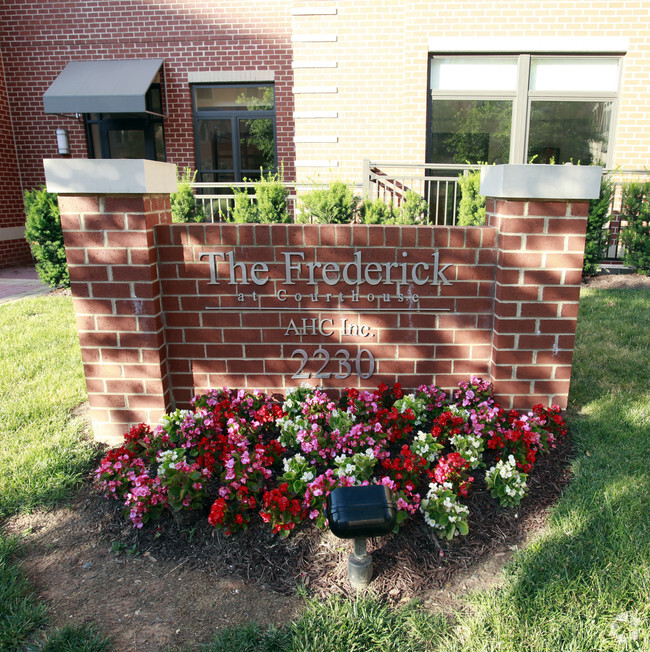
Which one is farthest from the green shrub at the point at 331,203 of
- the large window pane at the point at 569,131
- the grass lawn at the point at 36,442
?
the large window pane at the point at 569,131

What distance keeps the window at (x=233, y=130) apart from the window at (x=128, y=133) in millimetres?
751

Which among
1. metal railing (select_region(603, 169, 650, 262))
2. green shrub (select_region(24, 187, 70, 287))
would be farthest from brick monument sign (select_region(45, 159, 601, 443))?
metal railing (select_region(603, 169, 650, 262))

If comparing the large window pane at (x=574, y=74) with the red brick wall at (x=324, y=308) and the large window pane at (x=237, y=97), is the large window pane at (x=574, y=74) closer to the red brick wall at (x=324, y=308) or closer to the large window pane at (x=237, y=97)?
the large window pane at (x=237, y=97)

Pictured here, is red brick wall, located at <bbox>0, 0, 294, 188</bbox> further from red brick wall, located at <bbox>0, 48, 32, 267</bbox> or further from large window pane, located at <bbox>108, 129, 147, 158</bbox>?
large window pane, located at <bbox>108, 129, 147, 158</bbox>

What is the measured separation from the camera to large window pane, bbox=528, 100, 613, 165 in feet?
28.6

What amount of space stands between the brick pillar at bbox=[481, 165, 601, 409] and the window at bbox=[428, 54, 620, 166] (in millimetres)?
5991

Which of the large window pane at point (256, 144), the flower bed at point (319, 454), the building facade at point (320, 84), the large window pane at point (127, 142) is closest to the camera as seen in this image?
the flower bed at point (319, 454)

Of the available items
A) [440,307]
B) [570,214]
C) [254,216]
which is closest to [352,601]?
[440,307]

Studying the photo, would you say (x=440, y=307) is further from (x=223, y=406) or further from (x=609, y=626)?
(x=609, y=626)

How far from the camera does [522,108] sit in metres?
8.67

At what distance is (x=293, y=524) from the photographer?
2.43m

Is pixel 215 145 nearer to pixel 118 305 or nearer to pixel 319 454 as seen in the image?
pixel 118 305

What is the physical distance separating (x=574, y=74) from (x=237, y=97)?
5729mm

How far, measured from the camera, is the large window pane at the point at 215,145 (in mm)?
10555
